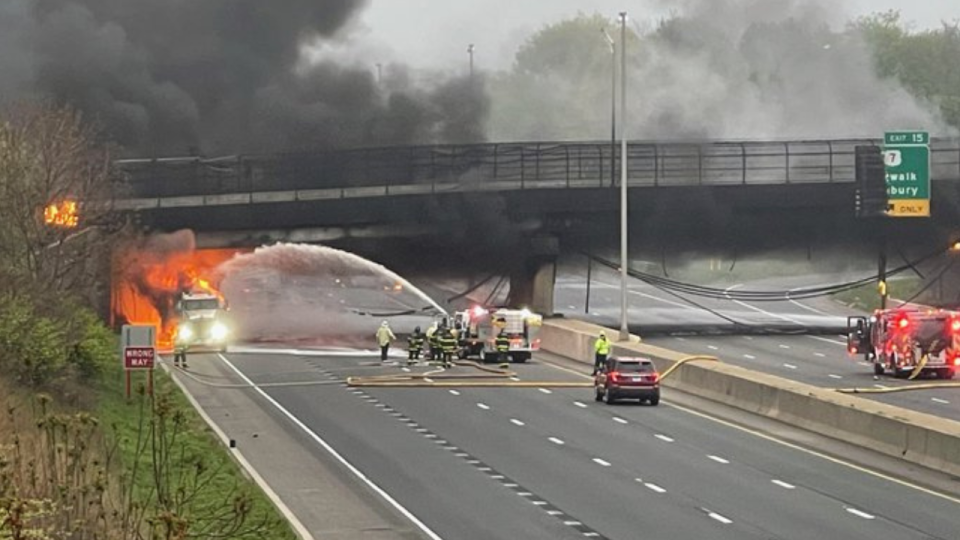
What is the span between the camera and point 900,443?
3238 centimetres

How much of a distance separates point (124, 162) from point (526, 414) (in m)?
25.9

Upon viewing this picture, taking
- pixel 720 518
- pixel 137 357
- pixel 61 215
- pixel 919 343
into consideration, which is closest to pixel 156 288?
pixel 61 215

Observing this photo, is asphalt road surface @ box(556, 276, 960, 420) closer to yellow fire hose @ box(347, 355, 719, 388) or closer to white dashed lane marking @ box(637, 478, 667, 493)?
yellow fire hose @ box(347, 355, 719, 388)

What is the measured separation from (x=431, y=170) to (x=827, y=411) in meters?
30.8

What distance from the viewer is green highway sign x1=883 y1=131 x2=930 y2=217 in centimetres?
6247

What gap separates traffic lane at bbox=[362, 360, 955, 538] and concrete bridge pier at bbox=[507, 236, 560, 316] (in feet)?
65.3

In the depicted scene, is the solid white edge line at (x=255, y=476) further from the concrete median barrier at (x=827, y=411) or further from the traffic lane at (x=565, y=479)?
the concrete median barrier at (x=827, y=411)

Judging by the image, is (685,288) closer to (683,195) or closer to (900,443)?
(683,195)

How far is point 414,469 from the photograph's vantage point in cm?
3066

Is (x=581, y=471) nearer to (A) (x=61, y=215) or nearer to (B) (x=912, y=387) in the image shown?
(B) (x=912, y=387)

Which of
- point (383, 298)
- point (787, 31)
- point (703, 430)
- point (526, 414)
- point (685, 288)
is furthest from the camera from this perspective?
point (787, 31)

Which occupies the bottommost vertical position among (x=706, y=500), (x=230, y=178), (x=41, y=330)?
(x=706, y=500)

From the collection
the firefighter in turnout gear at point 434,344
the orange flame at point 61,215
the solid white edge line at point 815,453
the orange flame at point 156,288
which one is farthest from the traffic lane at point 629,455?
the orange flame at point 156,288

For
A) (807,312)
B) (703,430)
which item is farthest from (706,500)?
(807,312)
